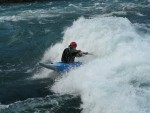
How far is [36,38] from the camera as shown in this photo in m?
23.4

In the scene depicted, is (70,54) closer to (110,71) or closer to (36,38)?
(110,71)

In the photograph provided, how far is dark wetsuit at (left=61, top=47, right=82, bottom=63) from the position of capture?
1603cm

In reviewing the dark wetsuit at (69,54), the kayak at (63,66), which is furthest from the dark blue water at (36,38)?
the dark wetsuit at (69,54)

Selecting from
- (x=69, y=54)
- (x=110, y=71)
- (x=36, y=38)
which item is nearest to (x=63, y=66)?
(x=69, y=54)

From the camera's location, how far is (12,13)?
1297 inches

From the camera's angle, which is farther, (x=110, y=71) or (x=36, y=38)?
(x=36, y=38)

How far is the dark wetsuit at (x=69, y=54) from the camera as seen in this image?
1603 cm

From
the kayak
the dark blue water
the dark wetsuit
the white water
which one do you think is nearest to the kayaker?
the dark wetsuit

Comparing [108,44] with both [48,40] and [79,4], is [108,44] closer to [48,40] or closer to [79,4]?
[48,40]

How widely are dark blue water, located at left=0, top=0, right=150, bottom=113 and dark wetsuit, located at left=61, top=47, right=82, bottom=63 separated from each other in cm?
127

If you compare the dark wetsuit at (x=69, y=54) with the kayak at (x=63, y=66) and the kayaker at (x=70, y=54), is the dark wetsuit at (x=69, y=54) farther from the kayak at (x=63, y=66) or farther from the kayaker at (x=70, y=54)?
the kayak at (x=63, y=66)

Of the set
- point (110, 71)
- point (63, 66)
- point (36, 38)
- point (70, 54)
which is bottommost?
point (36, 38)

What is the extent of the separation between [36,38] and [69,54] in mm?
7706

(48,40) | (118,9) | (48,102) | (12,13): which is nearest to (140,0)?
(118,9)
